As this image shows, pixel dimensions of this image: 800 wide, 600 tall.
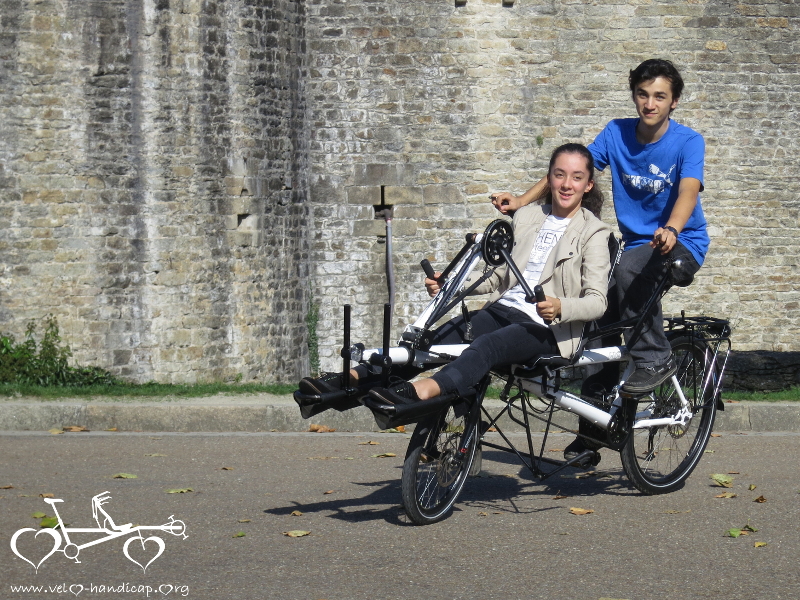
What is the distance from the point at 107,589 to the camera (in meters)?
4.11

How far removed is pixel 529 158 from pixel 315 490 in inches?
368

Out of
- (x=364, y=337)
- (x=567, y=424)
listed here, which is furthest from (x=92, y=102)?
(x=567, y=424)

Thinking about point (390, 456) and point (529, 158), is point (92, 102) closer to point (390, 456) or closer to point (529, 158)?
point (529, 158)

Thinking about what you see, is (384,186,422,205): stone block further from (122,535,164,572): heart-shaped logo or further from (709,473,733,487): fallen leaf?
(122,535,164,572): heart-shaped logo

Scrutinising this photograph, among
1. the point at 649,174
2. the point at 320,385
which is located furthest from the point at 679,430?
the point at 320,385

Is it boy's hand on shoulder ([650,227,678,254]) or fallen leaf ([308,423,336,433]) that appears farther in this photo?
fallen leaf ([308,423,336,433])

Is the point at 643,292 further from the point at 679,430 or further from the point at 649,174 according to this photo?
the point at 679,430

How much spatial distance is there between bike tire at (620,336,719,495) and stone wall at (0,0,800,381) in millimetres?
7656

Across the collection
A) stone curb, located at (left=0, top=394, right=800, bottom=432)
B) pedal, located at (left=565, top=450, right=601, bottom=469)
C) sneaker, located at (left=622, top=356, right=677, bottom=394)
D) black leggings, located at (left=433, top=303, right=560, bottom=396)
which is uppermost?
black leggings, located at (left=433, top=303, right=560, bottom=396)

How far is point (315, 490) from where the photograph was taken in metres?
5.91

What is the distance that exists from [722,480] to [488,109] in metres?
9.01

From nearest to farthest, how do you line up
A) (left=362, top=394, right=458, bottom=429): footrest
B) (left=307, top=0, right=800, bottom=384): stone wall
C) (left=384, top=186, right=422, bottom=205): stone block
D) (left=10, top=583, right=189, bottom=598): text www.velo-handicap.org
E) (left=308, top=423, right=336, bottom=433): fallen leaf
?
(left=10, top=583, right=189, bottom=598): text www.velo-handicap.org < (left=362, top=394, right=458, bottom=429): footrest < (left=308, top=423, right=336, bottom=433): fallen leaf < (left=307, top=0, right=800, bottom=384): stone wall < (left=384, top=186, right=422, bottom=205): stone block

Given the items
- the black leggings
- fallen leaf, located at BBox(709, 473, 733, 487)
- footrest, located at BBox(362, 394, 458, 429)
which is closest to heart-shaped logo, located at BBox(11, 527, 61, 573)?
footrest, located at BBox(362, 394, 458, 429)

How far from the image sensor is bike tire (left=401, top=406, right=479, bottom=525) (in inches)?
194
